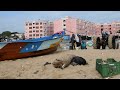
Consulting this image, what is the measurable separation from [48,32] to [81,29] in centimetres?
1102

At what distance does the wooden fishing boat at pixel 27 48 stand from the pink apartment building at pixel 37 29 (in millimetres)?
64299

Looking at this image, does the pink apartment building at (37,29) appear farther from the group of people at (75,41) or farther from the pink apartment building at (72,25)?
the group of people at (75,41)

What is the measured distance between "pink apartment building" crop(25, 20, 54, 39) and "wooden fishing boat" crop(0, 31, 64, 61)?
64.3m


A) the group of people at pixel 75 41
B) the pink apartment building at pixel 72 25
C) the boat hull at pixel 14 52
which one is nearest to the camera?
the boat hull at pixel 14 52

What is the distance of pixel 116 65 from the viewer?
290 inches

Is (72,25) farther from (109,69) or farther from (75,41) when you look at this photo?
(109,69)

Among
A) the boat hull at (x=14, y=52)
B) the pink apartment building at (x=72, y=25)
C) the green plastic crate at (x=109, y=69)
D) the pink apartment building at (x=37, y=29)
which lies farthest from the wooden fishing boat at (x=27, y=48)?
the pink apartment building at (x=37, y=29)

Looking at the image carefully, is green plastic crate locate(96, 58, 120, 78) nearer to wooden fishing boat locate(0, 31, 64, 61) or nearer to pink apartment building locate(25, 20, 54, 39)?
wooden fishing boat locate(0, 31, 64, 61)

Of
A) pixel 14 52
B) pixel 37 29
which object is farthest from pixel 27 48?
pixel 37 29

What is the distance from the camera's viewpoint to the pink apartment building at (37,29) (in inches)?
3093

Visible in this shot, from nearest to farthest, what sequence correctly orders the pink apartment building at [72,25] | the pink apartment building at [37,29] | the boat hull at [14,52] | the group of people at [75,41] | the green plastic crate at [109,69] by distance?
the green plastic crate at [109,69] < the boat hull at [14,52] < the group of people at [75,41] < the pink apartment building at [72,25] < the pink apartment building at [37,29]
